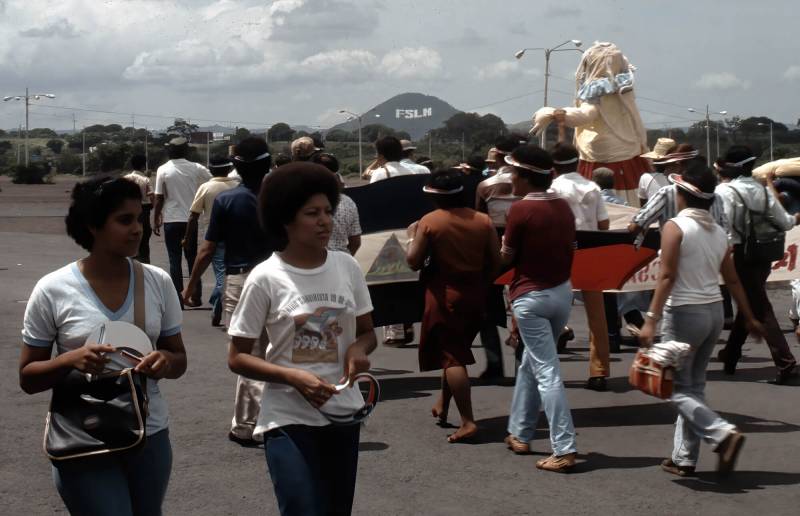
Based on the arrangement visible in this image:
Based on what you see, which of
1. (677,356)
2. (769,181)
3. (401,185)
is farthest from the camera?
(769,181)

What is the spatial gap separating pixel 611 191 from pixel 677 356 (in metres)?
5.44

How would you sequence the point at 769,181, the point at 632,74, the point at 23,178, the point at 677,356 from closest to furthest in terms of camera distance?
the point at 677,356 < the point at 769,181 < the point at 632,74 < the point at 23,178

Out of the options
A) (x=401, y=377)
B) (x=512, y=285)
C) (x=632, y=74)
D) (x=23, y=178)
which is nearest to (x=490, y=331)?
(x=401, y=377)

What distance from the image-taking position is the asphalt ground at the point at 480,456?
6.62 meters

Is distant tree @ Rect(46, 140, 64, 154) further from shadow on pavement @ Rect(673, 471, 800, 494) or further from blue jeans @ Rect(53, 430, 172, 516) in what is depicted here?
blue jeans @ Rect(53, 430, 172, 516)

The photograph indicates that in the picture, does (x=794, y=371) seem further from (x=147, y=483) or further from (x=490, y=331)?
(x=147, y=483)

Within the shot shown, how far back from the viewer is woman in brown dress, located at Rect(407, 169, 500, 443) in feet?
25.9

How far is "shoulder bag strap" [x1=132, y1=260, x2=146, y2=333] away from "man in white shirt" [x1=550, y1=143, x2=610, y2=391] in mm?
5727

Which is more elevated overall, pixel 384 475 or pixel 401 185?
pixel 401 185

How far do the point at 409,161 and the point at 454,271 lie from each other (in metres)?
4.32

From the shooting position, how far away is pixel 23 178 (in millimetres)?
70750

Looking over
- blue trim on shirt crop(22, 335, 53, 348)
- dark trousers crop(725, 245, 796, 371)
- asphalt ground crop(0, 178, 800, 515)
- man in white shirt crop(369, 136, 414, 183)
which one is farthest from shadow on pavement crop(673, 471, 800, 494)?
man in white shirt crop(369, 136, 414, 183)

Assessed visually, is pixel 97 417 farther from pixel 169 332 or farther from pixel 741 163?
pixel 741 163

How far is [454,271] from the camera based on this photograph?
7902 mm
